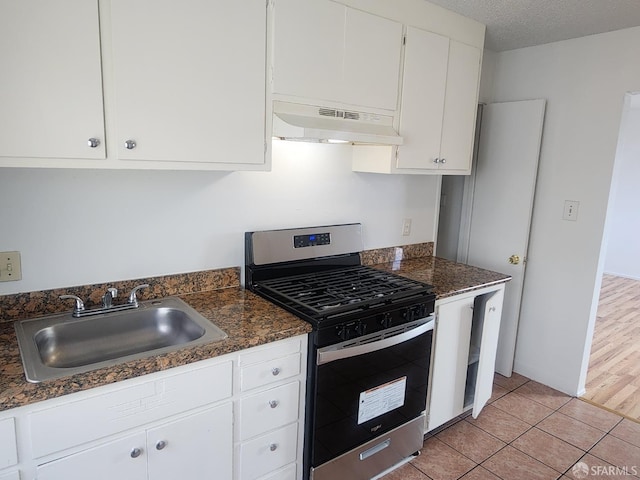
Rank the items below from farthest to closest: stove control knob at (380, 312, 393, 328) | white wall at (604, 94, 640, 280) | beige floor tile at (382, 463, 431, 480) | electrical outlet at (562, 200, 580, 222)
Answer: white wall at (604, 94, 640, 280), electrical outlet at (562, 200, 580, 222), beige floor tile at (382, 463, 431, 480), stove control knob at (380, 312, 393, 328)

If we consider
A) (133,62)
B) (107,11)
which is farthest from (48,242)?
(107,11)

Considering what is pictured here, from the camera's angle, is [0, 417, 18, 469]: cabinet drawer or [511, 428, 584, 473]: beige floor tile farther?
[511, 428, 584, 473]: beige floor tile

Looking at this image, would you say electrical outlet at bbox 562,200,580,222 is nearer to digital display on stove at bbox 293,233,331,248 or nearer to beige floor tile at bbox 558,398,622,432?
beige floor tile at bbox 558,398,622,432

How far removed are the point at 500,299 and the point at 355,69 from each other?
1567mm

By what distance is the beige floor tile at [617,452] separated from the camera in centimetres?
230

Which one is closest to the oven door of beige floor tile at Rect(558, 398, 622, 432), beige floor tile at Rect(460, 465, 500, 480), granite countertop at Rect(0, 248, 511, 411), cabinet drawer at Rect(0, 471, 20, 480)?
granite countertop at Rect(0, 248, 511, 411)

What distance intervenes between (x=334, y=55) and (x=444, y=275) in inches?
53.6

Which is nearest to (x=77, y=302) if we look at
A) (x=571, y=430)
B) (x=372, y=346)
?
(x=372, y=346)

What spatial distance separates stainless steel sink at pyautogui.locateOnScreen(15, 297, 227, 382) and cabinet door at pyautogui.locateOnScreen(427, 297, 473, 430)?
4.04 feet

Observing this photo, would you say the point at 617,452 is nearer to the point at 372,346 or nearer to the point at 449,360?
the point at 449,360

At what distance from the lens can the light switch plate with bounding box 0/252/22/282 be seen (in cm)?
157

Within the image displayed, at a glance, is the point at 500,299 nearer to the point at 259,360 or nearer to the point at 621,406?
the point at 621,406

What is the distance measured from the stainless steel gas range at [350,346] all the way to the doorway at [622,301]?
1.56 m

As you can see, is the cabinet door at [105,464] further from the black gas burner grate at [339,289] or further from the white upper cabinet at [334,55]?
the white upper cabinet at [334,55]
